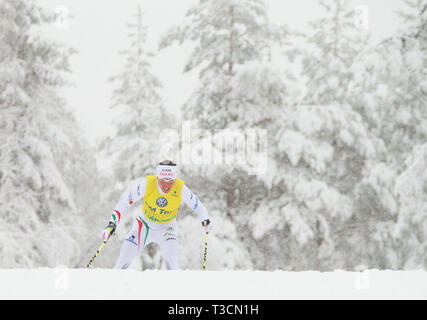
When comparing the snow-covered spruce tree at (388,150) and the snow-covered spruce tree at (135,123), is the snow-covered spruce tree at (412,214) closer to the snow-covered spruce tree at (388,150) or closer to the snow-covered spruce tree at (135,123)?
the snow-covered spruce tree at (388,150)

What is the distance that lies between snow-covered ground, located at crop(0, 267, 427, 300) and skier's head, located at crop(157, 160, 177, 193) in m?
1.41

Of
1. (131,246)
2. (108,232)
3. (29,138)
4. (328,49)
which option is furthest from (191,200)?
(328,49)

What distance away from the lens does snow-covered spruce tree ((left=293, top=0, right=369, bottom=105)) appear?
16250 millimetres

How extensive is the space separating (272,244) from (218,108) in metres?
4.30

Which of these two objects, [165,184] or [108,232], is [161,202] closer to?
[165,184]

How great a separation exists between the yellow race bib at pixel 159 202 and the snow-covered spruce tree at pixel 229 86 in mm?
6083

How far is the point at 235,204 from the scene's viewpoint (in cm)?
1386

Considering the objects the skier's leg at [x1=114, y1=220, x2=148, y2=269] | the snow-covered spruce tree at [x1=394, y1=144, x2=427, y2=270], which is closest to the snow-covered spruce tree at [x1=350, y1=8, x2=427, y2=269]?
the snow-covered spruce tree at [x1=394, y1=144, x2=427, y2=270]

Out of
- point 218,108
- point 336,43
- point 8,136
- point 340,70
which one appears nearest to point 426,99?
point 340,70

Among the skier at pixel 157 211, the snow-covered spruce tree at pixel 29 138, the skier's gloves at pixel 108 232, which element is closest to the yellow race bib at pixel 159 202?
the skier at pixel 157 211

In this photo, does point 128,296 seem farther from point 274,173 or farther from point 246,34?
point 246,34

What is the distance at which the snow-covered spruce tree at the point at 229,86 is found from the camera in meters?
13.4

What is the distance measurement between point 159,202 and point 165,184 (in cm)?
31

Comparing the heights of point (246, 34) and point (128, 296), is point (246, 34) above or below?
above
